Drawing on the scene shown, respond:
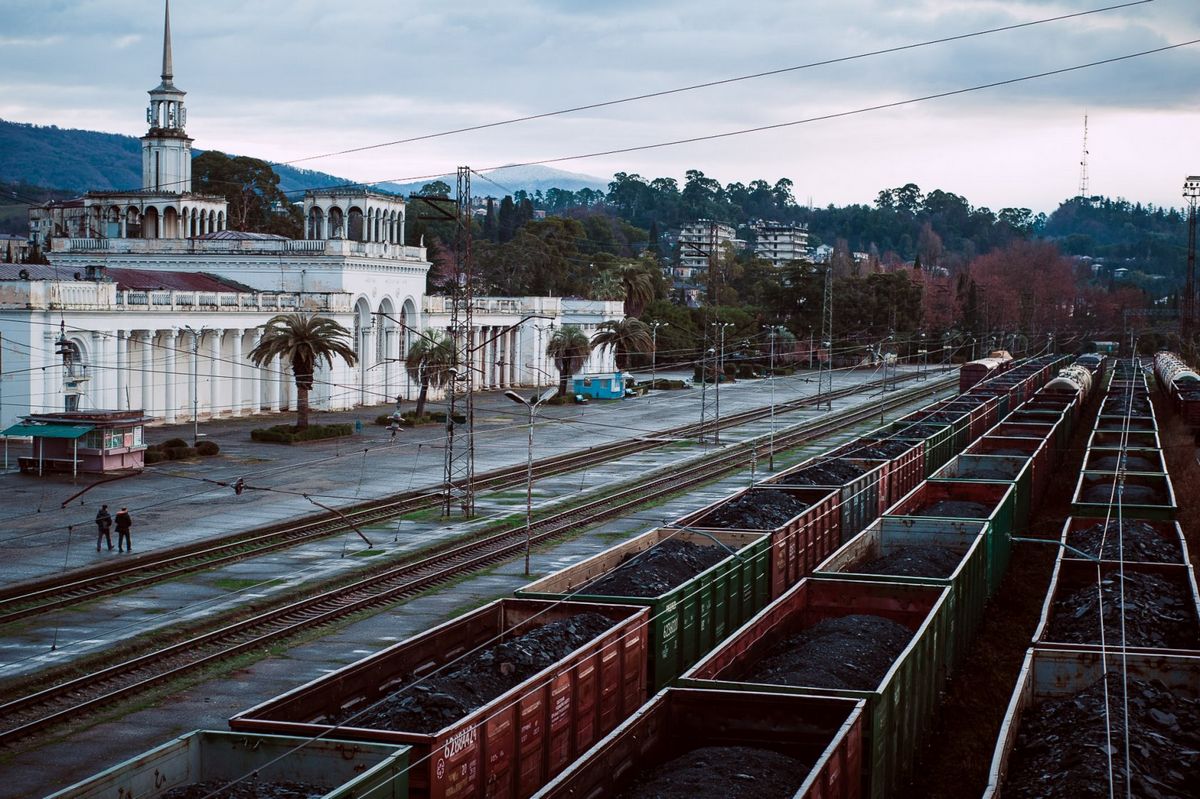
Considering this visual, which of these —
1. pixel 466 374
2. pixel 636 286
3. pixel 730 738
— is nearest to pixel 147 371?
pixel 466 374

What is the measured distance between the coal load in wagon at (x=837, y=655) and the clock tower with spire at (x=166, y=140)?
251 ft

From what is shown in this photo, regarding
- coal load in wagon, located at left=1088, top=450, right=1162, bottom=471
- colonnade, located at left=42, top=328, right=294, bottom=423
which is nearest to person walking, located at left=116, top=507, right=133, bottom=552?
colonnade, located at left=42, top=328, right=294, bottom=423

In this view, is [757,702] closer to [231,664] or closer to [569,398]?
[231,664]

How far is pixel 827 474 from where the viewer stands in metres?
37.5

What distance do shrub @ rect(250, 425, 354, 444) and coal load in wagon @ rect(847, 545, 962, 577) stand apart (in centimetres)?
3989

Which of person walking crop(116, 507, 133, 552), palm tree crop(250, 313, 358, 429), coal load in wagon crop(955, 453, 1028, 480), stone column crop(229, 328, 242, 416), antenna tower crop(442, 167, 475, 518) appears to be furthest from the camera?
stone column crop(229, 328, 242, 416)

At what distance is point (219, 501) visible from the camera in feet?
151

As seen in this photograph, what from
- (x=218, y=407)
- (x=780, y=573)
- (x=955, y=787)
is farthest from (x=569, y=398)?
(x=955, y=787)

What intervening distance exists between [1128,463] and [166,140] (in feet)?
225

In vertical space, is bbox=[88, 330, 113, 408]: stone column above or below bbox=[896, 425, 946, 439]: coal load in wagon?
above

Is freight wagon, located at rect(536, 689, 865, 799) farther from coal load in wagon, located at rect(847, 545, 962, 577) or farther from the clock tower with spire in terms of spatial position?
the clock tower with spire

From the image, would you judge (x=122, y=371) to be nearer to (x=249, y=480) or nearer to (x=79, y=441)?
(x=79, y=441)

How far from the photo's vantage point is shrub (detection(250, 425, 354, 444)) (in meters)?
61.6

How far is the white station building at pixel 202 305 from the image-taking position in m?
58.1
